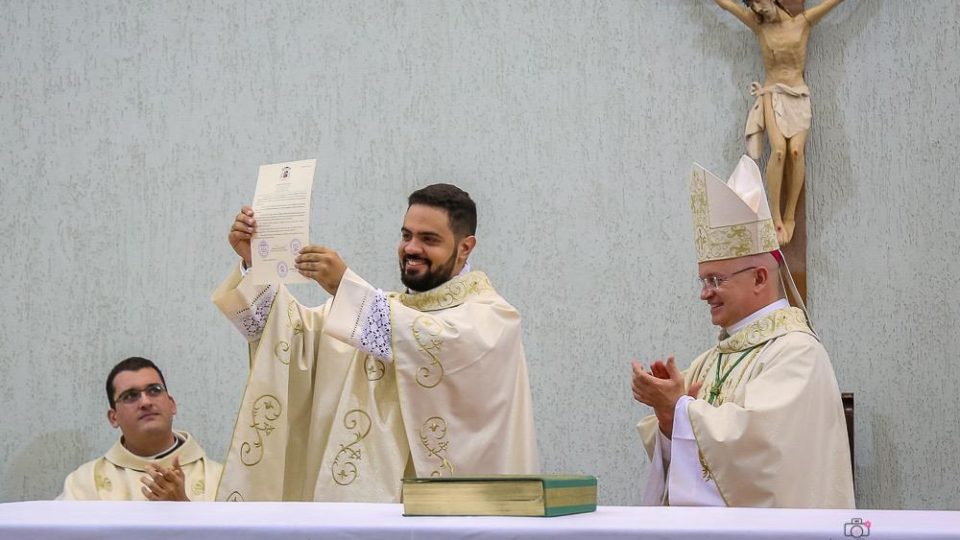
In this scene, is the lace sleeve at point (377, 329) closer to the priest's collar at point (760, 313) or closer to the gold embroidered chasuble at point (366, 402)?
the gold embroidered chasuble at point (366, 402)

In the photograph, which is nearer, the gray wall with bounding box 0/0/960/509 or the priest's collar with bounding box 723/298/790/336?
the priest's collar with bounding box 723/298/790/336

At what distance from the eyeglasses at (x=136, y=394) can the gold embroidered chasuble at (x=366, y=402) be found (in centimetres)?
149

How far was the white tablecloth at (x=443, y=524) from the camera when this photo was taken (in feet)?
6.84

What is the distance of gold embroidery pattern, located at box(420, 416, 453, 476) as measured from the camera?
3838mm

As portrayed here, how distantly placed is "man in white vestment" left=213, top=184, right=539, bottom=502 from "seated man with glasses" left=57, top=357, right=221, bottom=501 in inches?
55.4

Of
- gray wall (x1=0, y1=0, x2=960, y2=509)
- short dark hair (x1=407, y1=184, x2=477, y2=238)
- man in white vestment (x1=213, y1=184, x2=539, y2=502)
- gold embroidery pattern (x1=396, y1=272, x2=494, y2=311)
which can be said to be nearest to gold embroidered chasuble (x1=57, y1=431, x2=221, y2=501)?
gray wall (x1=0, y1=0, x2=960, y2=509)

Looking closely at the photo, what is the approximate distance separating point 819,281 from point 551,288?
127 centimetres

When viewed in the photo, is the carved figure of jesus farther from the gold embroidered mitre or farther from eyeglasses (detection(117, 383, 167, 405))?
eyeglasses (detection(117, 383, 167, 405))

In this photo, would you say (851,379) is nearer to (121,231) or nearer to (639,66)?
(639,66)

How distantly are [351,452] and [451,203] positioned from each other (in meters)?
0.91

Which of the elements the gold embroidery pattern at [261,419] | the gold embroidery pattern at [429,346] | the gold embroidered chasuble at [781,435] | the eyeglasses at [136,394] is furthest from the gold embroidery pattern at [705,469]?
the eyeglasses at [136,394]

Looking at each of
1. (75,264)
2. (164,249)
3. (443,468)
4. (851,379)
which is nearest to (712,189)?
(443,468)

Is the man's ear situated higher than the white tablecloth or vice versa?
the man's ear

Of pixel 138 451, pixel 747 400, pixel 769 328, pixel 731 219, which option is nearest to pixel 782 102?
pixel 731 219
